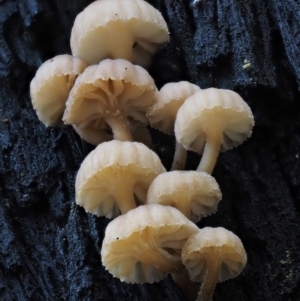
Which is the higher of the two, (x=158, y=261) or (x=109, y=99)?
(x=109, y=99)

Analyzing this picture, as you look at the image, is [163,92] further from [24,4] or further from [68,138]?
[24,4]

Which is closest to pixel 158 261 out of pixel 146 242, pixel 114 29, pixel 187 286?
pixel 146 242

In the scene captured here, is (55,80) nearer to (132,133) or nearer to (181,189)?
(132,133)

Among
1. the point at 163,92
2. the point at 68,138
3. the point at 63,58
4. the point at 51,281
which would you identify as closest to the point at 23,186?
the point at 68,138

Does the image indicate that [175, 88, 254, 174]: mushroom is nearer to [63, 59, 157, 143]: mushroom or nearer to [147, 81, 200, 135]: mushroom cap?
[147, 81, 200, 135]: mushroom cap

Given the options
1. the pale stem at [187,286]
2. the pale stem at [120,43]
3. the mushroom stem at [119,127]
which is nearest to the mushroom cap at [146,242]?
the pale stem at [187,286]

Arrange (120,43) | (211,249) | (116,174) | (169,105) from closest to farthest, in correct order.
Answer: (211,249) < (116,174) < (169,105) < (120,43)
